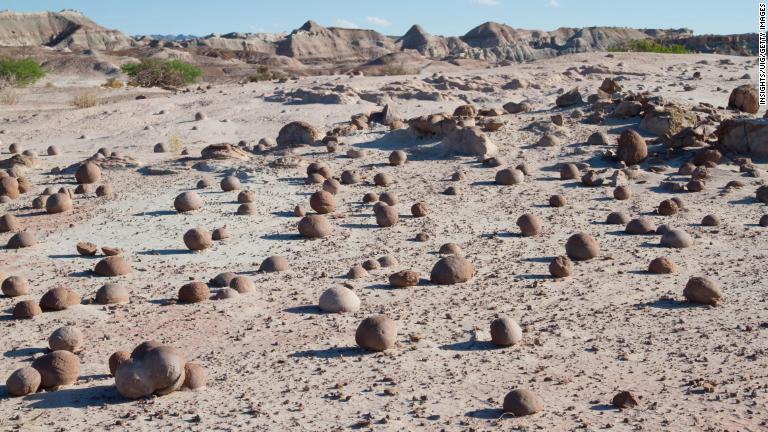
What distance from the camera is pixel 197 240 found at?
793cm

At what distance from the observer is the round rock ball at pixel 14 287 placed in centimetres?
651

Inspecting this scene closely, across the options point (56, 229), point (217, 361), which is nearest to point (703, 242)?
point (217, 361)

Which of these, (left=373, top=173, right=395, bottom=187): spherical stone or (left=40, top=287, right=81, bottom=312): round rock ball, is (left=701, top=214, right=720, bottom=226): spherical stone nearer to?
(left=373, top=173, right=395, bottom=187): spherical stone

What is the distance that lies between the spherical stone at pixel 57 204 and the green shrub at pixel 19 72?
18.5 meters

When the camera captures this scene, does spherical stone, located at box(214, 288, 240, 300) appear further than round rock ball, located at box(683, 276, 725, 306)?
Yes

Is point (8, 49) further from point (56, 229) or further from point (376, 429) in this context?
point (376, 429)

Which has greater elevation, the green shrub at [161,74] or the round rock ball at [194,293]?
the green shrub at [161,74]

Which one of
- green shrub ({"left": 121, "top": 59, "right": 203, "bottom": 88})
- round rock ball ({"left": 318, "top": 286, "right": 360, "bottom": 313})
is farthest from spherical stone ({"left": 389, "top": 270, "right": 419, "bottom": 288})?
green shrub ({"left": 121, "top": 59, "right": 203, "bottom": 88})

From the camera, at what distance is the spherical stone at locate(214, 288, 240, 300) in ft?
20.6

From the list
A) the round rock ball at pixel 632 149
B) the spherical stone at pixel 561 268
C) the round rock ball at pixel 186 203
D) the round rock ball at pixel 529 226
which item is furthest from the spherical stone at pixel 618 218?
the round rock ball at pixel 186 203

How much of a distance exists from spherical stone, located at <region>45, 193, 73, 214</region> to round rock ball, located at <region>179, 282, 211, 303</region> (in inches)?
165

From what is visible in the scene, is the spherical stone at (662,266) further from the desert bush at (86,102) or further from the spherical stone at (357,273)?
the desert bush at (86,102)

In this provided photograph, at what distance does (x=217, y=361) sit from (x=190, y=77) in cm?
2512

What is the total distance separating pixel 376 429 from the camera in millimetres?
4090
